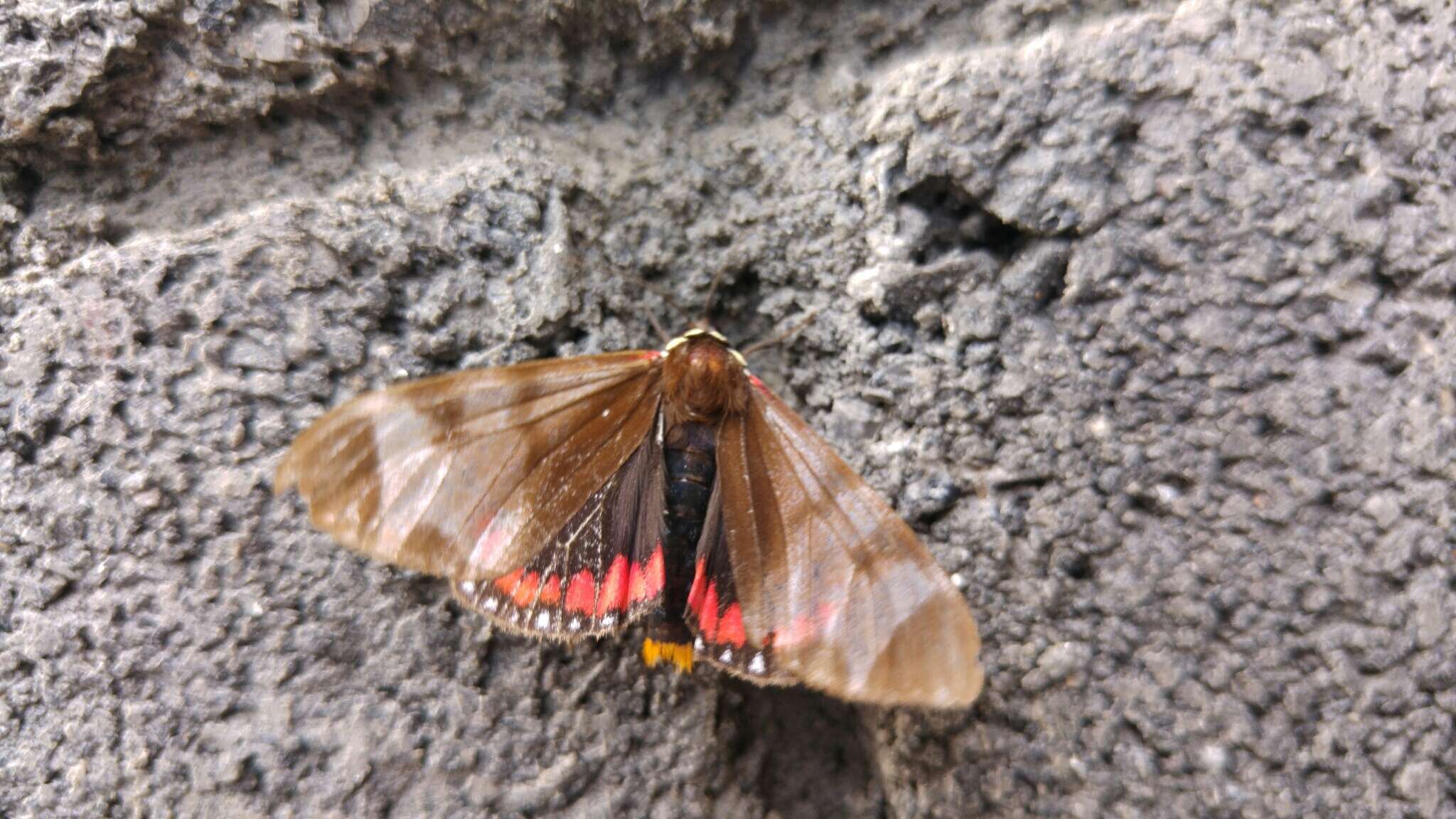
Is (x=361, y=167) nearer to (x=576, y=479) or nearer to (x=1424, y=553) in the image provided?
(x=576, y=479)

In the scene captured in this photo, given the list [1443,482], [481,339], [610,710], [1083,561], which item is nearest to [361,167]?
[481,339]

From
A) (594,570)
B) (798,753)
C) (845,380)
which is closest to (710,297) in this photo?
(845,380)

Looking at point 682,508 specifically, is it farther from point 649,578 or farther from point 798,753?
point 798,753

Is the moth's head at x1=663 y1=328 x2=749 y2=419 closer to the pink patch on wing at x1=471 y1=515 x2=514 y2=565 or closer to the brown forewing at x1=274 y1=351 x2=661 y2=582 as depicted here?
the brown forewing at x1=274 y1=351 x2=661 y2=582

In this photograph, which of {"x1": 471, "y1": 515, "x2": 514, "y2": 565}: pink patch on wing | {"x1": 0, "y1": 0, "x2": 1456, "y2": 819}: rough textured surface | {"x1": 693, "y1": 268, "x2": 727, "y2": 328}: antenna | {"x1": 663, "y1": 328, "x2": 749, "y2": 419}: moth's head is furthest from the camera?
{"x1": 693, "y1": 268, "x2": 727, "y2": 328}: antenna

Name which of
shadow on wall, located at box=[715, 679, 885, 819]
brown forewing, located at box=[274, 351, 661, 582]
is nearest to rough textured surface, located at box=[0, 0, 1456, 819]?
shadow on wall, located at box=[715, 679, 885, 819]

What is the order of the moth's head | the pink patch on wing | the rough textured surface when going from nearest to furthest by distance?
the rough textured surface < the pink patch on wing < the moth's head
